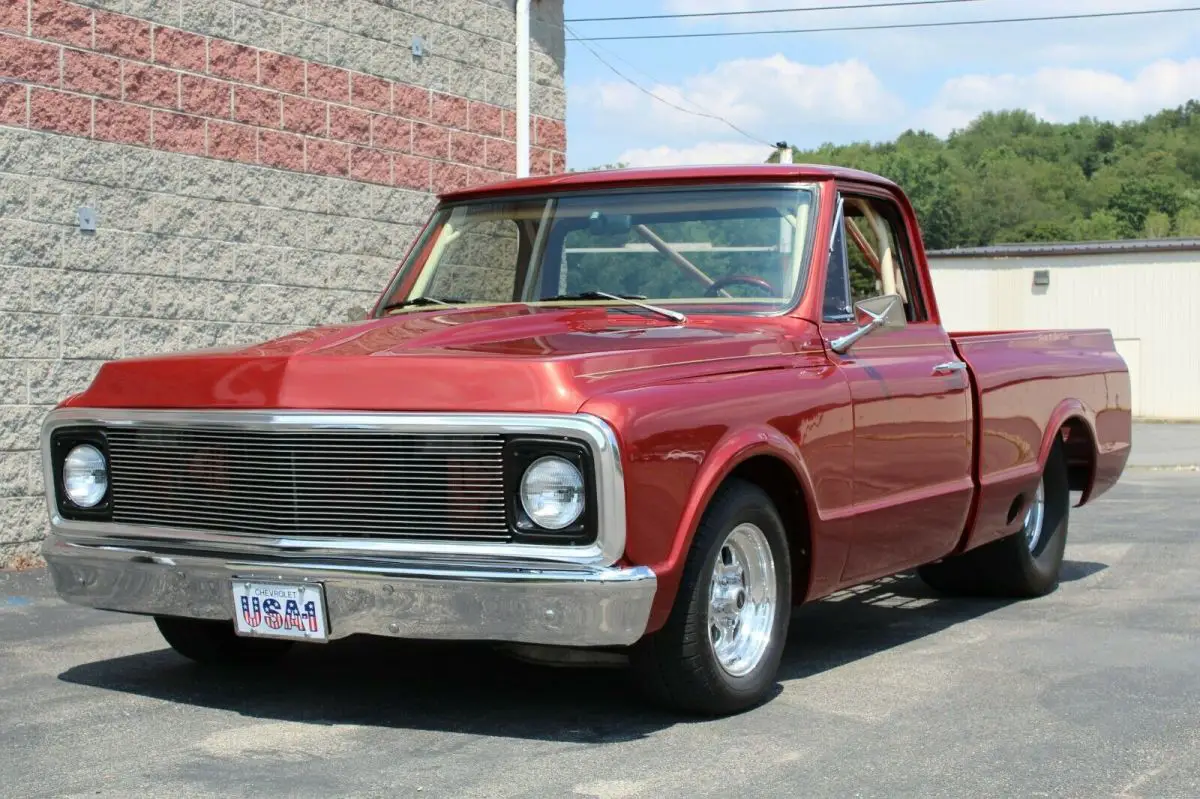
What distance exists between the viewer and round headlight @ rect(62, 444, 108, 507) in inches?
227

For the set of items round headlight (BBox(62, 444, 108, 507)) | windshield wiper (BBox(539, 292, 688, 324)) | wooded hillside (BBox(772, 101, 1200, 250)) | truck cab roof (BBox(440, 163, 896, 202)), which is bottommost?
round headlight (BBox(62, 444, 108, 507))

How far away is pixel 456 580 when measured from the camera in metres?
4.95

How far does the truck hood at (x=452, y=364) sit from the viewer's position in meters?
5.02

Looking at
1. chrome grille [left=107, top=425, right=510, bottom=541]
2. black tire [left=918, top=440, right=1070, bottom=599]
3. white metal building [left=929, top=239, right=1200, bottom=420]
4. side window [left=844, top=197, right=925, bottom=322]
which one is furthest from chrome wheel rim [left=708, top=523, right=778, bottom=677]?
white metal building [left=929, top=239, right=1200, bottom=420]

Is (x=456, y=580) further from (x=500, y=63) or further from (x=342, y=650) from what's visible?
(x=500, y=63)

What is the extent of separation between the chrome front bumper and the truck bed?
9.94ft

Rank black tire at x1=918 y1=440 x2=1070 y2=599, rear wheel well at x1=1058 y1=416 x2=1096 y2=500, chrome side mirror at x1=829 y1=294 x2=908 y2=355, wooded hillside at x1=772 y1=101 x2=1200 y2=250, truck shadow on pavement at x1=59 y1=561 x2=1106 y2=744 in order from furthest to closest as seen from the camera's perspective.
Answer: wooded hillside at x1=772 y1=101 x2=1200 y2=250
rear wheel well at x1=1058 y1=416 x2=1096 y2=500
black tire at x1=918 y1=440 x2=1070 y2=599
chrome side mirror at x1=829 y1=294 x2=908 y2=355
truck shadow on pavement at x1=59 y1=561 x2=1106 y2=744

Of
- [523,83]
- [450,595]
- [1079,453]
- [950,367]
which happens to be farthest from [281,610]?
[523,83]

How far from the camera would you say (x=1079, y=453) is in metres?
8.98

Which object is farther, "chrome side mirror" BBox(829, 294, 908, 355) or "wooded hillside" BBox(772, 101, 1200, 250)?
"wooded hillside" BBox(772, 101, 1200, 250)

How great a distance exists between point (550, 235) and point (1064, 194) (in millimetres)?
114000

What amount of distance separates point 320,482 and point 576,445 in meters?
0.86

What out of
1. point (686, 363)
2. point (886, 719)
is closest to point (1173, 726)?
point (886, 719)

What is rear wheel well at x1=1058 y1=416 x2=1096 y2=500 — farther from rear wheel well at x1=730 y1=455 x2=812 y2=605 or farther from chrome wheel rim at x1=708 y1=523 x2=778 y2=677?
chrome wheel rim at x1=708 y1=523 x2=778 y2=677
